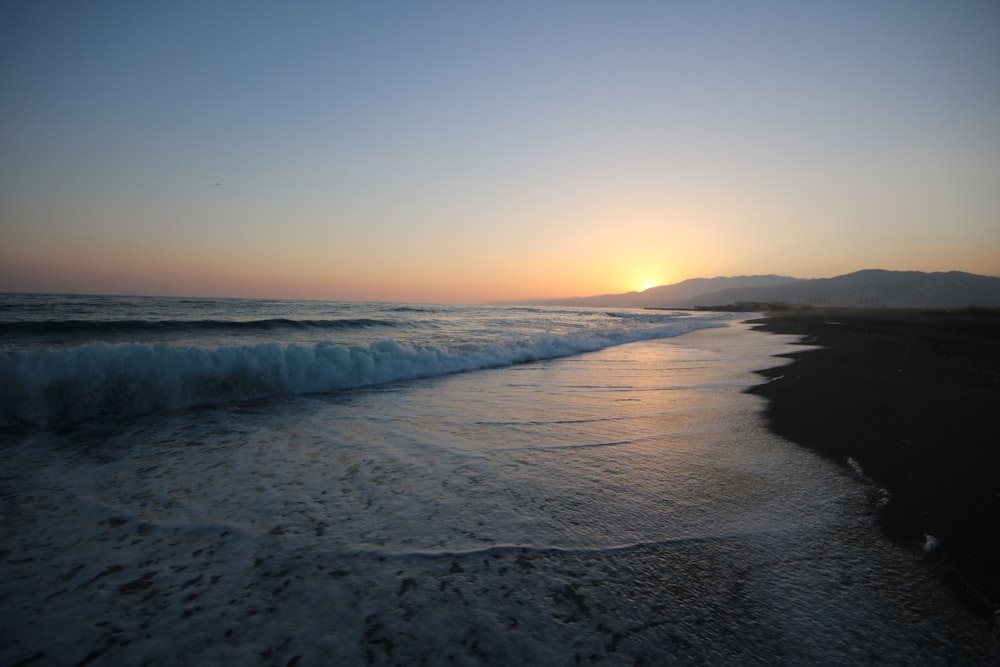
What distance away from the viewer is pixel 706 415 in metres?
5.82

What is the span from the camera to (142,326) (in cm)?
1686

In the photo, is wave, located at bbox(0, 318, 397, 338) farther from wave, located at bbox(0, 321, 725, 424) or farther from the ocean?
the ocean

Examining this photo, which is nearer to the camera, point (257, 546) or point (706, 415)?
point (257, 546)

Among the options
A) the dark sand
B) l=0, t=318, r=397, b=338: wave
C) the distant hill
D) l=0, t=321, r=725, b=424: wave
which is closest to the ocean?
l=0, t=321, r=725, b=424: wave

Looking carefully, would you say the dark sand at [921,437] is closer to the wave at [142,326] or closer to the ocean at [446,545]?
the ocean at [446,545]

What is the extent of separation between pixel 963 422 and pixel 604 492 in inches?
200

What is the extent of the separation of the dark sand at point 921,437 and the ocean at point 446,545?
26 centimetres

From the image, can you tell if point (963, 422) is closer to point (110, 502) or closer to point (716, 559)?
point (716, 559)

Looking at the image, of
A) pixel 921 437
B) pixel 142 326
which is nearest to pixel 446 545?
pixel 921 437

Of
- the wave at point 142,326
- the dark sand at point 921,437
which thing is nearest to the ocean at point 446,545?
the dark sand at point 921,437

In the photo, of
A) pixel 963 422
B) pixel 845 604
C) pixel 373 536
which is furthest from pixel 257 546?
pixel 963 422

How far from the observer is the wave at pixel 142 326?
582 inches

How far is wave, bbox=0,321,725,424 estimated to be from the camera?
6102 mm

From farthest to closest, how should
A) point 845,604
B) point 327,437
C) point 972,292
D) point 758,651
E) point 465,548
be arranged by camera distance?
1. point 972,292
2. point 327,437
3. point 465,548
4. point 845,604
5. point 758,651
